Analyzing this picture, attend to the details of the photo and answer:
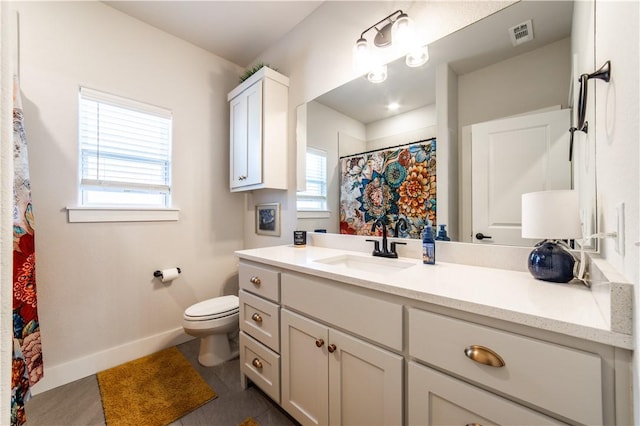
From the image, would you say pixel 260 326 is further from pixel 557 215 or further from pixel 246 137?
pixel 246 137

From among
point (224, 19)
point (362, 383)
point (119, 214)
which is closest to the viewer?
point (362, 383)

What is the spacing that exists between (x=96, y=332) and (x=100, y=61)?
2.02 metres

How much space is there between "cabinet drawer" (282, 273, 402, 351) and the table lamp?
55cm

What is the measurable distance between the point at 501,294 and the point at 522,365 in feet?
0.67

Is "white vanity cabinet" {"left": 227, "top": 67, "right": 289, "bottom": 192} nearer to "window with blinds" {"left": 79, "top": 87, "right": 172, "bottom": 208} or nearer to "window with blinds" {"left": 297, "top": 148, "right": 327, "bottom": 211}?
"window with blinds" {"left": 297, "top": 148, "right": 327, "bottom": 211}

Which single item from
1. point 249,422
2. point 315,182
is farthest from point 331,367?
point 315,182

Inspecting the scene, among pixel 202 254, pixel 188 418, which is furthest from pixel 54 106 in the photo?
pixel 188 418

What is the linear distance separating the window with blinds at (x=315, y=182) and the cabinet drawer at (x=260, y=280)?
0.70 meters

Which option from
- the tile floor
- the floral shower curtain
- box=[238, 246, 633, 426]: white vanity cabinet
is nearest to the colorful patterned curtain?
box=[238, 246, 633, 426]: white vanity cabinet

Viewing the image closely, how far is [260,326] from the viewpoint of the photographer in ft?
4.86

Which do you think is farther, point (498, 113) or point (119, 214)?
point (119, 214)

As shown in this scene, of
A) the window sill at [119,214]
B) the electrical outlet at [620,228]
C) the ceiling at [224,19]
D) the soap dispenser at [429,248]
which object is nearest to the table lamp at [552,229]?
the electrical outlet at [620,228]

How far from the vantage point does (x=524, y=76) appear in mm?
1096

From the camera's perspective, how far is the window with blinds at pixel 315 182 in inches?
76.1
